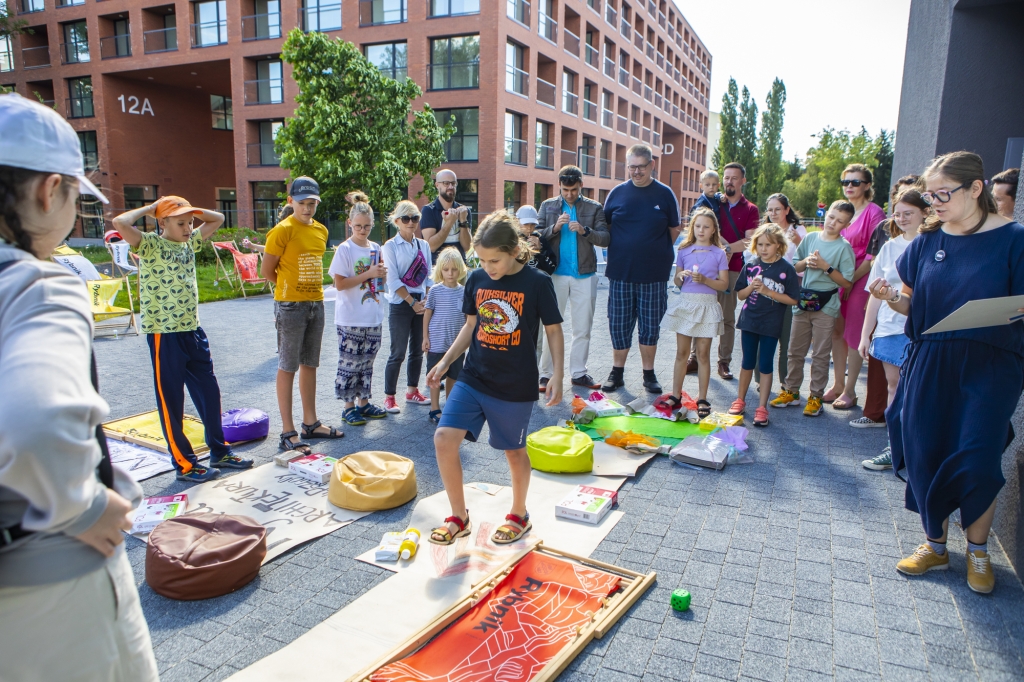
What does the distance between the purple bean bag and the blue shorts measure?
2.58m

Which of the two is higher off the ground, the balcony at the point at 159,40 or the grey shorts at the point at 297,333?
the balcony at the point at 159,40

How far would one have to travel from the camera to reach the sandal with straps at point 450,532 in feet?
12.4

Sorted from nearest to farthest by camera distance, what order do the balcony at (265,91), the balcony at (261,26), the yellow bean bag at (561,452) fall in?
1. the yellow bean bag at (561,452)
2. the balcony at (261,26)
3. the balcony at (265,91)

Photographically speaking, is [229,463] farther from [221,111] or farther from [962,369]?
[221,111]

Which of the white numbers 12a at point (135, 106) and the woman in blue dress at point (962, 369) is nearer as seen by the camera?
the woman in blue dress at point (962, 369)

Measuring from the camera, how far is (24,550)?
51.1 inches

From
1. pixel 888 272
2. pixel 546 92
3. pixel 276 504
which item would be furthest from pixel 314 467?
pixel 546 92

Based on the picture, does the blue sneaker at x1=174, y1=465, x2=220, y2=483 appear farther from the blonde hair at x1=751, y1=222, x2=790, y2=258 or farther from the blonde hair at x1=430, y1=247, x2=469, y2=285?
the blonde hair at x1=751, y1=222, x2=790, y2=258

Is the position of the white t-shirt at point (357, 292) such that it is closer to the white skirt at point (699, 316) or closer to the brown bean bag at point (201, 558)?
the brown bean bag at point (201, 558)

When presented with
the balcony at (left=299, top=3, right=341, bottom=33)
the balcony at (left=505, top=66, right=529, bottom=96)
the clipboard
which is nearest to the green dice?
the clipboard

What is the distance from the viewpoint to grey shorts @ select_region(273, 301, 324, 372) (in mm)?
5246

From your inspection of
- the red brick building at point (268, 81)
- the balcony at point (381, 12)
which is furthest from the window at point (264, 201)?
the balcony at point (381, 12)

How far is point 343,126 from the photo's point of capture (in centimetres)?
2116

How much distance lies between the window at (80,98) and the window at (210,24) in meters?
7.14
